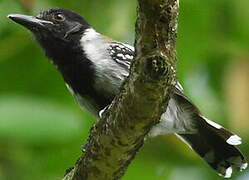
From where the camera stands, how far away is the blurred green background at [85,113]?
4301 mm

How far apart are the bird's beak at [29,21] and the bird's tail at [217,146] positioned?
3.94 feet

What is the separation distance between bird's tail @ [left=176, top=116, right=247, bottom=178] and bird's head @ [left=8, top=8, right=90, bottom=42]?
101 cm

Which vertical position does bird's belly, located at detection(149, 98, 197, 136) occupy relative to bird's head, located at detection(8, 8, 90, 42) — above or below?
below

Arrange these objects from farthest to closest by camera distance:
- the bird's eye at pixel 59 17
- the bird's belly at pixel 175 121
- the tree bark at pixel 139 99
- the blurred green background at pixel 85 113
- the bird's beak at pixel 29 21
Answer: the bird's eye at pixel 59 17 < the bird's belly at pixel 175 121 < the bird's beak at pixel 29 21 < the blurred green background at pixel 85 113 < the tree bark at pixel 139 99

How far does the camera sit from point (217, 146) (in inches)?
206

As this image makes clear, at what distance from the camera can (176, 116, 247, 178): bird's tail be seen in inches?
199

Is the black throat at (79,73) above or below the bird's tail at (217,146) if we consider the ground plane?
above

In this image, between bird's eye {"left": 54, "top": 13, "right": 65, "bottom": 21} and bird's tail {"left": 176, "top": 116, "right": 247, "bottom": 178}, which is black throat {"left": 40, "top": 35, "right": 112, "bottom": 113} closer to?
bird's eye {"left": 54, "top": 13, "right": 65, "bottom": 21}

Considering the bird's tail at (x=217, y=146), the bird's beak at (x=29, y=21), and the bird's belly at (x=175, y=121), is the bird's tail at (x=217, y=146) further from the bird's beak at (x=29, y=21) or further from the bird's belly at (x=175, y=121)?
the bird's beak at (x=29, y=21)

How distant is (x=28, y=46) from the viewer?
197 inches

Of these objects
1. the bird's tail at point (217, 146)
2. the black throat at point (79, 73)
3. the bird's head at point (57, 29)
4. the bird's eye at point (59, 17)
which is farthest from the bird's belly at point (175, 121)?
the bird's eye at point (59, 17)

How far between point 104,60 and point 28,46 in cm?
54

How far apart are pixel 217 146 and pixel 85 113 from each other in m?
0.97

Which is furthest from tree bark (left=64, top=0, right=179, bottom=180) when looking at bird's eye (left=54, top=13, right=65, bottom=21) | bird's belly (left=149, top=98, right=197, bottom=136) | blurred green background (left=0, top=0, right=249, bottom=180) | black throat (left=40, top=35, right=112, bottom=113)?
bird's eye (left=54, top=13, right=65, bottom=21)
